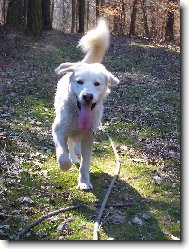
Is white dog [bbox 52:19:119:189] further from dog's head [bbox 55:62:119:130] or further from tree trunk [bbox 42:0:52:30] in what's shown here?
tree trunk [bbox 42:0:52:30]

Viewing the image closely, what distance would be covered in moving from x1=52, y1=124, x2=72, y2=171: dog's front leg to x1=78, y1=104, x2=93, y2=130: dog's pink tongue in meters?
0.21

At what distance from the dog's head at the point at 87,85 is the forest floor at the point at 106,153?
66cm

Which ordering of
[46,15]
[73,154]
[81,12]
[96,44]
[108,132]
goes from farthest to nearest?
[81,12] → [46,15] → [108,132] → [73,154] → [96,44]

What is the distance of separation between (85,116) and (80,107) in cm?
9

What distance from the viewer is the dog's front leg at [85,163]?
3.93 meters

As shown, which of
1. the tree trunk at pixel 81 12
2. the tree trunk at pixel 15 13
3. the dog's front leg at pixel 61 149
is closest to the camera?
the dog's front leg at pixel 61 149

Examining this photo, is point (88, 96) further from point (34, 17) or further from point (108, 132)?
point (34, 17)

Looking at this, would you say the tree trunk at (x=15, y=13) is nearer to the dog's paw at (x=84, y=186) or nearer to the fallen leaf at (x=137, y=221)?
the dog's paw at (x=84, y=186)

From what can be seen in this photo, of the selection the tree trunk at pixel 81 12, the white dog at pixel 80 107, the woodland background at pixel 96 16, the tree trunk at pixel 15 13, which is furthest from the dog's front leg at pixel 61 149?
the tree trunk at pixel 81 12

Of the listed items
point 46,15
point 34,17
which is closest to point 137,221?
point 34,17

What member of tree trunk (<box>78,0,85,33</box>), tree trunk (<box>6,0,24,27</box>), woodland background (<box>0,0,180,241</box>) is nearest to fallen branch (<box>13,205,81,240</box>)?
woodland background (<box>0,0,180,241</box>)

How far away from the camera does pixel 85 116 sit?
3.63m

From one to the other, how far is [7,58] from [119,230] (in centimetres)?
596

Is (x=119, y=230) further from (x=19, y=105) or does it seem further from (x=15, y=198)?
(x=19, y=105)
